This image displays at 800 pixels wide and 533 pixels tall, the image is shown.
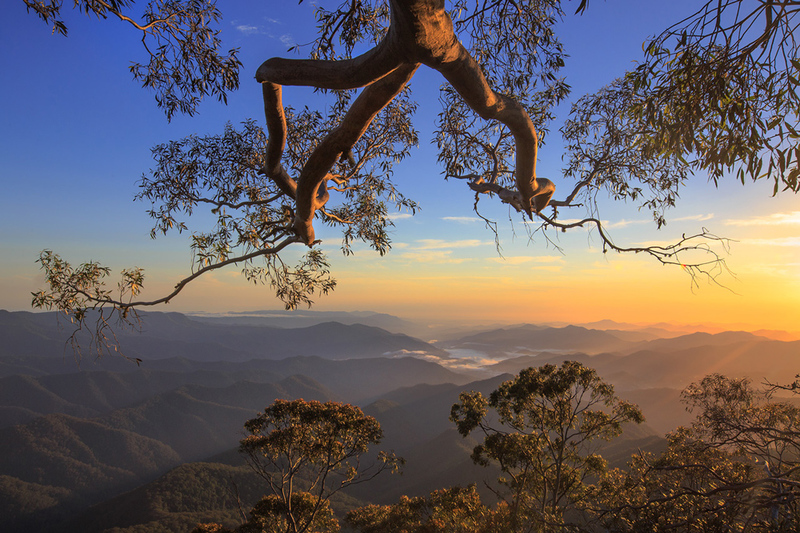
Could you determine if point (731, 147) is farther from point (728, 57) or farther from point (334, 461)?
point (334, 461)

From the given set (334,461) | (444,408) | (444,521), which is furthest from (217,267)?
(444,408)

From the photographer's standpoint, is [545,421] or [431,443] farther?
[431,443]

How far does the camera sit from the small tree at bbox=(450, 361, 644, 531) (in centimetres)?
736

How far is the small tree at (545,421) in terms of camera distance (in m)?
7.36

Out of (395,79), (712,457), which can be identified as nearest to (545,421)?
(712,457)

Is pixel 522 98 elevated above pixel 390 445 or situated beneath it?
elevated above

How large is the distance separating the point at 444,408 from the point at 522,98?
122021mm

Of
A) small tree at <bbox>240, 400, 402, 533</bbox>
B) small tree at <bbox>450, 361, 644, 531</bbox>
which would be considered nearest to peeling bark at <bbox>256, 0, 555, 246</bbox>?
small tree at <bbox>450, 361, 644, 531</bbox>

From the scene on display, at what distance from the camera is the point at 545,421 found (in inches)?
314

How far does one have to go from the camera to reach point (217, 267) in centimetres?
390

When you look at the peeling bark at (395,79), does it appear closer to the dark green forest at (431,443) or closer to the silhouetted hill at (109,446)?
the dark green forest at (431,443)

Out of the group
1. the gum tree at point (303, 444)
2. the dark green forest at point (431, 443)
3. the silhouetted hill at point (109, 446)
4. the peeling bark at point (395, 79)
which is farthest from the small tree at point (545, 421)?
the silhouetted hill at point (109, 446)

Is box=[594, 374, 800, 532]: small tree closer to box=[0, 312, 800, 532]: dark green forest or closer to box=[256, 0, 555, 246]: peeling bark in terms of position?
box=[0, 312, 800, 532]: dark green forest

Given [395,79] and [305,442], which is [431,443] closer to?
[305,442]
